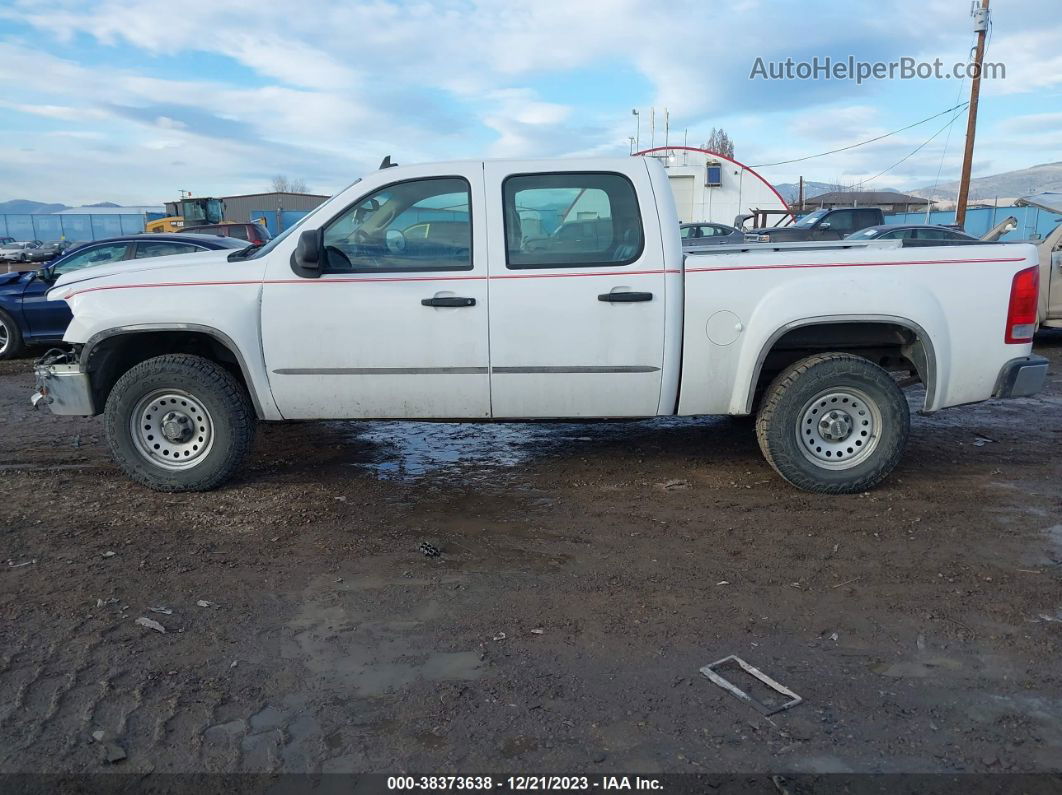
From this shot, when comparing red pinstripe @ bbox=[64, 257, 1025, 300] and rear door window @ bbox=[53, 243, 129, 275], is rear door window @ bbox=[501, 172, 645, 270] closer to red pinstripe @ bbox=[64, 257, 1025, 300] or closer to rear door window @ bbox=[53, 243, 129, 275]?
red pinstripe @ bbox=[64, 257, 1025, 300]

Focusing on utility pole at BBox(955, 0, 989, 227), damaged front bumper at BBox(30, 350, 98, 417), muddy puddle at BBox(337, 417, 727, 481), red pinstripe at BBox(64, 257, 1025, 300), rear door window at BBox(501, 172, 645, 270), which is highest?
utility pole at BBox(955, 0, 989, 227)

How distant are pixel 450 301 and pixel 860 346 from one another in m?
2.67

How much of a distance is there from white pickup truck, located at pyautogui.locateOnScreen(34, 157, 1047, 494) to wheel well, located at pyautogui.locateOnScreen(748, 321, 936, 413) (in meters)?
0.02

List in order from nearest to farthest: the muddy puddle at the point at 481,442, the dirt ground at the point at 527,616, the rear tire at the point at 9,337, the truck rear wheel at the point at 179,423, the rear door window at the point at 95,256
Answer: the dirt ground at the point at 527,616 < the truck rear wheel at the point at 179,423 < the muddy puddle at the point at 481,442 < the rear tire at the point at 9,337 < the rear door window at the point at 95,256

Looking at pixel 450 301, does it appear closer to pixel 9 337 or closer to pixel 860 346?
pixel 860 346

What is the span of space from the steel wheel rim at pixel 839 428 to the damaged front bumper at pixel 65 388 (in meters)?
4.48

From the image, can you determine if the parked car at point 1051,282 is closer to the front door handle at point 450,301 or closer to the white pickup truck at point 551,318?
the white pickup truck at point 551,318

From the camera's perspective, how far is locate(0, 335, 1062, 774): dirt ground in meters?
2.68

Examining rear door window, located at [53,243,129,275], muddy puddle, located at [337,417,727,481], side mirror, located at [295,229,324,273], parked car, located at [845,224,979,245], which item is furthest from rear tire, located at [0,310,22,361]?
parked car, located at [845,224,979,245]

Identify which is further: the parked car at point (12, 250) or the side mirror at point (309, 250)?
the parked car at point (12, 250)

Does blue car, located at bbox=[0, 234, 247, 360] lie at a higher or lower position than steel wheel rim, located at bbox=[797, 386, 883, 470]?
higher

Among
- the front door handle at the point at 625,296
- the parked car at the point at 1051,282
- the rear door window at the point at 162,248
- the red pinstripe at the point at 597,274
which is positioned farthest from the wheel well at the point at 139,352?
the parked car at the point at 1051,282

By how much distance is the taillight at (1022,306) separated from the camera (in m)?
4.76

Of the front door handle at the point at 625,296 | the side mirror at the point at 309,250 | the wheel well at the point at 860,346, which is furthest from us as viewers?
the wheel well at the point at 860,346
